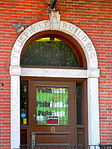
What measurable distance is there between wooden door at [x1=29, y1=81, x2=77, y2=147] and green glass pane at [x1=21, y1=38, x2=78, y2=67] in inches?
17.6

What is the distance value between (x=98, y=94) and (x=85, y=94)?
0.31 m

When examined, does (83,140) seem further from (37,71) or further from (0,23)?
(0,23)

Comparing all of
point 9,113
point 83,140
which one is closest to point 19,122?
point 9,113

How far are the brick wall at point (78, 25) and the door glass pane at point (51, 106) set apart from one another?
80 centimetres

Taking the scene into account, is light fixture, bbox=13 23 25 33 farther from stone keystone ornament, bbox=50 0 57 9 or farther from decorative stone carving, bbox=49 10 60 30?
stone keystone ornament, bbox=50 0 57 9

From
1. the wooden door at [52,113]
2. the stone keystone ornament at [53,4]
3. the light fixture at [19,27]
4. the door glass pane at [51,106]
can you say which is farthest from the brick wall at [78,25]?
the door glass pane at [51,106]

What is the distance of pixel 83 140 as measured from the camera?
336 inches

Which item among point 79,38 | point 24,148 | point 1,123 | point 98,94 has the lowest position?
point 24,148

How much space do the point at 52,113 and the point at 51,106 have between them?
16 centimetres

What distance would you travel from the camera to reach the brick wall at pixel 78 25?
795 centimetres

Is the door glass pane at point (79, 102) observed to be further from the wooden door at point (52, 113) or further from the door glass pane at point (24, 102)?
the door glass pane at point (24, 102)

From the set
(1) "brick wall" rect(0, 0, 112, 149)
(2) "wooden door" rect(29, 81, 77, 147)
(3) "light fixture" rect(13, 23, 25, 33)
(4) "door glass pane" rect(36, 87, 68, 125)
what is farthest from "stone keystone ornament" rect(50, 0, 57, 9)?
(4) "door glass pane" rect(36, 87, 68, 125)

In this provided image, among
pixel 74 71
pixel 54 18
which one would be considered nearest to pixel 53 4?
pixel 54 18

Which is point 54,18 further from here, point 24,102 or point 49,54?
point 24,102
